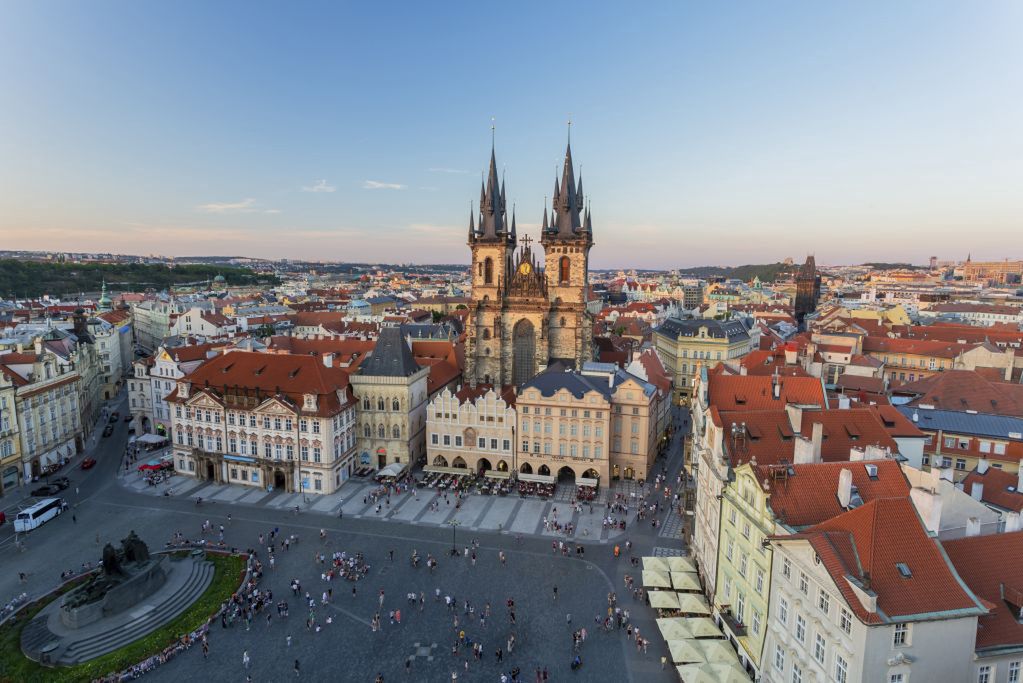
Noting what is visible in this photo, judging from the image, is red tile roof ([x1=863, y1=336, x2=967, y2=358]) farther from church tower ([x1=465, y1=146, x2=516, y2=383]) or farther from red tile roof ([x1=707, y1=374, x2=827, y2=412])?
church tower ([x1=465, y1=146, x2=516, y2=383])

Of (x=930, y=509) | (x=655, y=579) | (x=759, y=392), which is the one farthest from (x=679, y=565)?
(x=930, y=509)

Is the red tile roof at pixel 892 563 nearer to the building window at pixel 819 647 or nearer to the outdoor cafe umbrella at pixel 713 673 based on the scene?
the building window at pixel 819 647

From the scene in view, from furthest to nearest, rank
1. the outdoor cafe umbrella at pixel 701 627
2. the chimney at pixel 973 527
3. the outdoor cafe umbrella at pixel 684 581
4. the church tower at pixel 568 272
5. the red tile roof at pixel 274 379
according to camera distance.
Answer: the church tower at pixel 568 272, the red tile roof at pixel 274 379, the outdoor cafe umbrella at pixel 684 581, the outdoor cafe umbrella at pixel 701 627, the chimney at pixel 973 527

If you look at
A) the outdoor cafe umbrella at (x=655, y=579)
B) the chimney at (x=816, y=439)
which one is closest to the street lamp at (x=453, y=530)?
the outdoor cafe umbrella at (x=655, y=579)

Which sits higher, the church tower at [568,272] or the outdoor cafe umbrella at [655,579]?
the church tower at [568,272]

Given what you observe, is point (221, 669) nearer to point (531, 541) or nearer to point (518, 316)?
point (531, 541)

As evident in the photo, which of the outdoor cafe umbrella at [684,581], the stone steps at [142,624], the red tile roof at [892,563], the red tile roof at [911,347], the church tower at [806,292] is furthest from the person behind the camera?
the church tower at [806,292]
